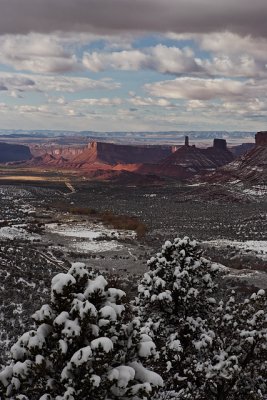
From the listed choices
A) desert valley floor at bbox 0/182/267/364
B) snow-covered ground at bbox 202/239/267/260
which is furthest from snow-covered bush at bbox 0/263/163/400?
snow-covered ground at bbox 202/239/267/260

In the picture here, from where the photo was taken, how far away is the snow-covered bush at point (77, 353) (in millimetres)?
6566

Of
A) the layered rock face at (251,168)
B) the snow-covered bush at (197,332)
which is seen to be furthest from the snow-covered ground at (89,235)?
the layered rock face at (251,168)

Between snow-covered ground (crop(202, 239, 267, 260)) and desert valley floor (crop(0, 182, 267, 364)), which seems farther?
snow-covered ground (crop(202, 239, 267, 260))

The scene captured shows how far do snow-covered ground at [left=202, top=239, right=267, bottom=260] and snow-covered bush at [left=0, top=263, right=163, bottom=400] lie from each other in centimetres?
3633

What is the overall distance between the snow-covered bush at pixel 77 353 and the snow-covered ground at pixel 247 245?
36.3 meters

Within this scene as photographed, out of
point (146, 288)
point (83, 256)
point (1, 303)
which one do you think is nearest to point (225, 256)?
point (83, 256)

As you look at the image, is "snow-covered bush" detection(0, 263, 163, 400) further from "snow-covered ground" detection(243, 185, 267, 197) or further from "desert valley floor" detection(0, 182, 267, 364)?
"snow-covered ground" detection(243, 185, 267, 197)

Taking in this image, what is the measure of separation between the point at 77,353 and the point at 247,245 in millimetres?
43848

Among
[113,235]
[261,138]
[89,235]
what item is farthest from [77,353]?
[261,138]

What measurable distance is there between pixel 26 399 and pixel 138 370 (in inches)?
73.2

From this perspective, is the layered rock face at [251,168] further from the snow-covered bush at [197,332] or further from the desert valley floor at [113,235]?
the snow-covered bush at [197,332]

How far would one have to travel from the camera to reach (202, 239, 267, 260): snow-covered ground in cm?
4352

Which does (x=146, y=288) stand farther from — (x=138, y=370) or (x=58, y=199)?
(x=58, y=199)

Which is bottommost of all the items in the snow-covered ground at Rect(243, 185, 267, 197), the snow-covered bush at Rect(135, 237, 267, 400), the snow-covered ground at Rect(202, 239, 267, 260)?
the snow-covered ground at Rect(202, 239, 267, 260)
